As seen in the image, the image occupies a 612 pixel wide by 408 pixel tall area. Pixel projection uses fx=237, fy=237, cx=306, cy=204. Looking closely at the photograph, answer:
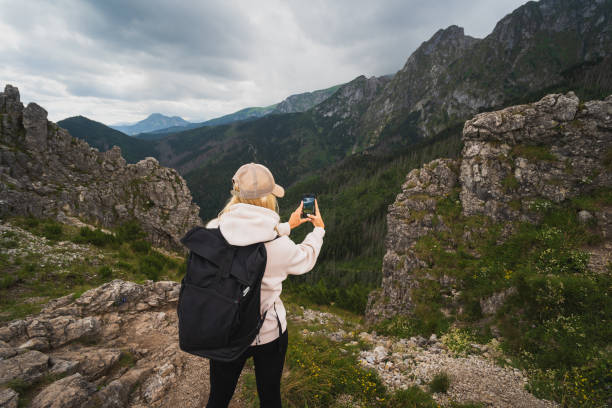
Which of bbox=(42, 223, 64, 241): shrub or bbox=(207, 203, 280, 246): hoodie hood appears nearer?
bbox=(207, 203, 280, 246): hoodie hood

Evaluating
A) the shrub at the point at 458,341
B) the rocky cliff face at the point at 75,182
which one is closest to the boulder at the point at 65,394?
the shrub at the point at 458,341

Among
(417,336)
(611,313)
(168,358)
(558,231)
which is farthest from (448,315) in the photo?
(168,358)

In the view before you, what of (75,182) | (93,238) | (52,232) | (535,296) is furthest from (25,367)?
(75,182)

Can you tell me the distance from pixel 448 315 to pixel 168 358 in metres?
13.8

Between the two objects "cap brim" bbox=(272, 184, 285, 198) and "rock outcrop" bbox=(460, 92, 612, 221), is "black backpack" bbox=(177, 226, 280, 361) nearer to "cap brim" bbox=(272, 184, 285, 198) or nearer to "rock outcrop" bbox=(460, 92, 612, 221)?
"cap brim" bbox=(272, 184, 285, 198)

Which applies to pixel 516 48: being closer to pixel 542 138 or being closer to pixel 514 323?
pixel 542 138

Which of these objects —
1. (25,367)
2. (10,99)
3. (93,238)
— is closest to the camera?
(25,367)

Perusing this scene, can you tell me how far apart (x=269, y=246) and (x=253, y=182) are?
2.54 ft

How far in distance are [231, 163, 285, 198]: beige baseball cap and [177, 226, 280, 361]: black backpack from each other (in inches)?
23.4

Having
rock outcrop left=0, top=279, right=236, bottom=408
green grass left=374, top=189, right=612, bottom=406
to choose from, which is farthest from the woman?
green grass left=374, top=189, right=612, bottom=406

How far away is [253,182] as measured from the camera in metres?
2.80

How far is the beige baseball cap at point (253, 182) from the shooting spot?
278 cm

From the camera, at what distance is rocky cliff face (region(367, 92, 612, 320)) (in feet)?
49.3

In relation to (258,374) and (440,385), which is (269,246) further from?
(440,385)
